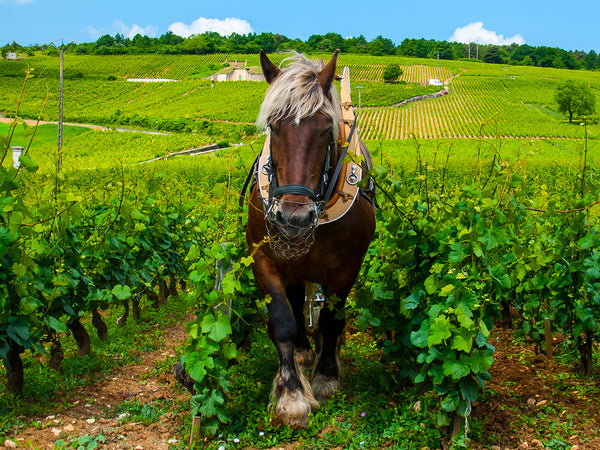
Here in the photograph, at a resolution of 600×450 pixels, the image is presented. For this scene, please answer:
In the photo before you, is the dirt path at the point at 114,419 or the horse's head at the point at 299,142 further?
the dirt path at the point at 114,419

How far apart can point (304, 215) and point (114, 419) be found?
2008 mm

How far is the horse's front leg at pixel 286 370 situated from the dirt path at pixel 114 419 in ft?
2.23

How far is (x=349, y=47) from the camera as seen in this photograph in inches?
6501

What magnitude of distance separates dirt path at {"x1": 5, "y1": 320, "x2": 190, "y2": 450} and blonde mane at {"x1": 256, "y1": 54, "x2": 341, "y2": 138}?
2086 mm

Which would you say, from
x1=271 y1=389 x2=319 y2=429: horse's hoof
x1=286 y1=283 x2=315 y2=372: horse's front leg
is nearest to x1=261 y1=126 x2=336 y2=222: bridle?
x1=286 y1=283 x2=315 y2=372: horse's front leg

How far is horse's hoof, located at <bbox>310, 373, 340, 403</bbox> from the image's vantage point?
164 inches

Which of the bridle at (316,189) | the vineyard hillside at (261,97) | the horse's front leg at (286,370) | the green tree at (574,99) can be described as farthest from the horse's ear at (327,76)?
the green tree at (574,99)

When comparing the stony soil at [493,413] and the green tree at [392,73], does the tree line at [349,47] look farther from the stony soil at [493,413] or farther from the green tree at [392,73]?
the stony soil at [493,413]

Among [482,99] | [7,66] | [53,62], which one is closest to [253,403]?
[482,99]

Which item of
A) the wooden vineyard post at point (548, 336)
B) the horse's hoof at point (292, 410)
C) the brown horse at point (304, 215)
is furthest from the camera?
the wooden vineyard post at point (548, 336)

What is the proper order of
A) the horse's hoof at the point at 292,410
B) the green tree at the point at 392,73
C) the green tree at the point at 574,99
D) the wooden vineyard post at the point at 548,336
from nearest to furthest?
the horse's hoof at the point at 292,410, the wooden vineyard post at the point at 548,336, the green tree at the point at 574,99, the green tree at the point at 392,73

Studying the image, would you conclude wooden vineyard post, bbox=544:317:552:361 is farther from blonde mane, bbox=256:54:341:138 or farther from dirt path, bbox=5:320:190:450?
dirt path, bbox=5:320:190:450

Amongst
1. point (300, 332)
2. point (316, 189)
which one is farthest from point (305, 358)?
point (316, 189)

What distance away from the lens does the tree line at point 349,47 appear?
141125 millimetres
